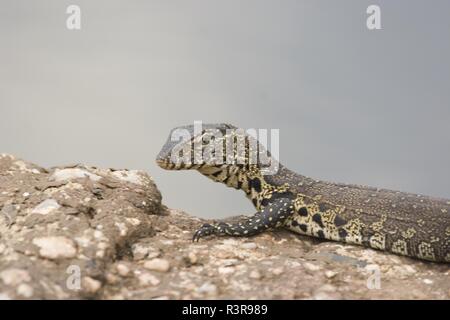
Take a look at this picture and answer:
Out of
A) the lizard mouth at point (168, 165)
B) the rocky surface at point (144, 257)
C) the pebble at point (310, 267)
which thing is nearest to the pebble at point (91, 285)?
the rocky surface at point (144, 257)

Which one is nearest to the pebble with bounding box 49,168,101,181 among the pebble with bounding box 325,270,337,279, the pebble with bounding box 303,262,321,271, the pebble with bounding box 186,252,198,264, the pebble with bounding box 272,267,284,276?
the pebble with bounding box 186,252,198,264

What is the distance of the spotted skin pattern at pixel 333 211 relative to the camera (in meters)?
9.20

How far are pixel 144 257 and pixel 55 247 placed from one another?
3.87ft

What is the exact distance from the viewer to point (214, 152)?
31.3 feet

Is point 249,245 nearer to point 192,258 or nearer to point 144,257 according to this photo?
point 192,258

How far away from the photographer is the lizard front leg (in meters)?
8.91

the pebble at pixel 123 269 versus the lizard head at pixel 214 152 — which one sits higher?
the lizard head at pixel 214 152

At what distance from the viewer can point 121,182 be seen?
380 inches

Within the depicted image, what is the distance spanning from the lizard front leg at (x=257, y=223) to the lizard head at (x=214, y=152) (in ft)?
2.44

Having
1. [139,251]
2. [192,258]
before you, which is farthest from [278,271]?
[139,251]

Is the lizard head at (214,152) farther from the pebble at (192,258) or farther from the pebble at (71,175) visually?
the pebble at (192,258)
